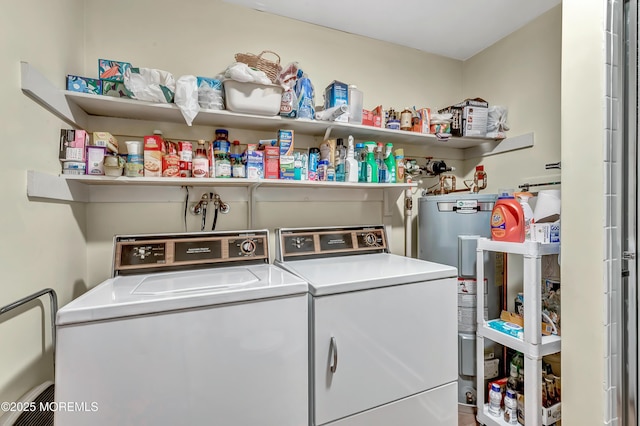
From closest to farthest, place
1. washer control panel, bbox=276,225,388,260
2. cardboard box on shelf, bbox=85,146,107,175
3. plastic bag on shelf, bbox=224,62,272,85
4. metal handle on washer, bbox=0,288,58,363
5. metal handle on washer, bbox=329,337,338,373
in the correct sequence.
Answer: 1. metal handle on washer, bbox=0,288,58,363
2. metal handle on washer, bbox=329,337,338,373
3. cardboard box on shelf, bbox=85,146,107,175
4. plastic bag on shelf, bbox=224,62,272,85
5. washer control panel, bbox=276,225,388,260

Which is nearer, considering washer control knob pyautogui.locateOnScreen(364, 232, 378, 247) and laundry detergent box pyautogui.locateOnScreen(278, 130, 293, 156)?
laundry detergent box pyautogui.locateOnScreen(278, 130, 293, 156)

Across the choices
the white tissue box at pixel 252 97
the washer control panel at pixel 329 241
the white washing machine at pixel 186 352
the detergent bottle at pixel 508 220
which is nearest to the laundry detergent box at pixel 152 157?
the white tissue box at pixel 252 97

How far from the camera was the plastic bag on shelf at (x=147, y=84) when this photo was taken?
136 cm

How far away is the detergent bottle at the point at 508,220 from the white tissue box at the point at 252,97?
1.35m

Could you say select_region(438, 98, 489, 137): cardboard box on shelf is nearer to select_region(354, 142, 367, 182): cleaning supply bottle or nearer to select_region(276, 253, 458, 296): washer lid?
select_region(354, 142, 367, 182): cleaning supply bottle

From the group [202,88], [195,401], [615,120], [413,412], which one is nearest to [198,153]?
[202,88]

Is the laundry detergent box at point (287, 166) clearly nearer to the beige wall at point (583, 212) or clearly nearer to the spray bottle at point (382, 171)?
the spray bottle at point (382, 171)

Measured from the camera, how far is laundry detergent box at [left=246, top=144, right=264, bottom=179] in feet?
5.26

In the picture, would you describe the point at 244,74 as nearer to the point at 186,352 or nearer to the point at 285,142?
the point at 285,142

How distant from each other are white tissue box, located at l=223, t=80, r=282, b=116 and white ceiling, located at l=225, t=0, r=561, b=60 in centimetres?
70

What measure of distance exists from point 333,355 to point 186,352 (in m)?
0.57

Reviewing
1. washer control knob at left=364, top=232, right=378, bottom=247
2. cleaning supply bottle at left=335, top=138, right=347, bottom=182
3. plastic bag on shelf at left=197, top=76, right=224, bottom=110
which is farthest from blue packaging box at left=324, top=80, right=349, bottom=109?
washer control knob at left=364, top=232, right=378, bottom=247

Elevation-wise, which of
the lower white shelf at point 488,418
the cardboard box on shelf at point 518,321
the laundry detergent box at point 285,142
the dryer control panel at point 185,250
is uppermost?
the laundry detergent box at point 285,142

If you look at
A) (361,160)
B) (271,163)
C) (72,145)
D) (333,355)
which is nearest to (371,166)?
(361,160)
